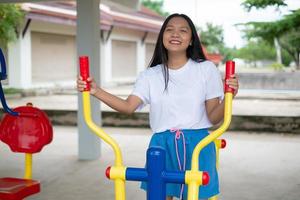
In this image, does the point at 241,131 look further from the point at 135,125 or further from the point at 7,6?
the point at 7,6

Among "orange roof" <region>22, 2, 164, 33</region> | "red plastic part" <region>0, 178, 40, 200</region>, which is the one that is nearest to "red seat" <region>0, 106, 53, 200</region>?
"red plastic part" <region>0, 178, 40, 200</region>

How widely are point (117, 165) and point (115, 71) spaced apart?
50.2 feet

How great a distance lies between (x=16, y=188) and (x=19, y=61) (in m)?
9.74

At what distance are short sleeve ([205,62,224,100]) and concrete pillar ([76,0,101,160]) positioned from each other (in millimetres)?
3160

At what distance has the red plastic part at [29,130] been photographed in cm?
251

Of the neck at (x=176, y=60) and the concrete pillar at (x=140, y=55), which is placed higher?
the concrete pillar at (x=140, y=55)

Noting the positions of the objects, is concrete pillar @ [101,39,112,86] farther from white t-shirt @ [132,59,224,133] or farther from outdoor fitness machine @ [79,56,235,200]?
outdoor fitness machine @ [79,56,235,200]

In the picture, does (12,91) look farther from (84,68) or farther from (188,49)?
(84,68)

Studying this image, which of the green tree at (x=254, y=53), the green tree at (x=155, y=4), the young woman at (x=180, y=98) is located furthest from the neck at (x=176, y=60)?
the green tree at (x=155, y=4)

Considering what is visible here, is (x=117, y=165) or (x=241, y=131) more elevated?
(x=117, y=165)

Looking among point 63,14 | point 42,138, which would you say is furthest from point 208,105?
point 63,14

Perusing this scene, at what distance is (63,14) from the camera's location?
12.8m

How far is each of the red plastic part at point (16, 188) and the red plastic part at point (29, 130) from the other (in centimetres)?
17

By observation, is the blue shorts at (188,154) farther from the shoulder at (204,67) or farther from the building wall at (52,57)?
the building wall at (52,57)
